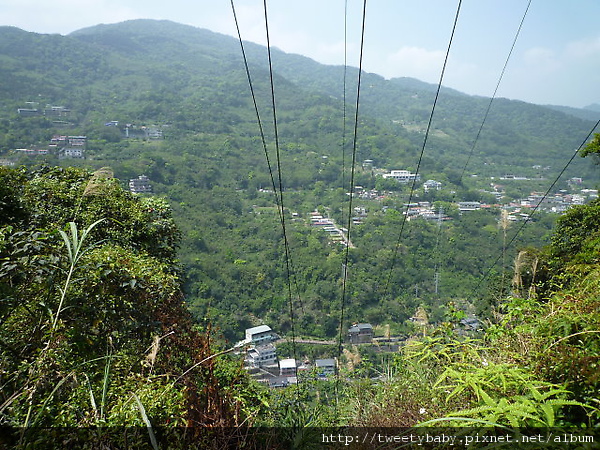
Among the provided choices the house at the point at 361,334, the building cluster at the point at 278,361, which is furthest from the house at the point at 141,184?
the house at the point at 361,334

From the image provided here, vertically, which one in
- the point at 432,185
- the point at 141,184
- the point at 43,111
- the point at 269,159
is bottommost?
the point at 432,185

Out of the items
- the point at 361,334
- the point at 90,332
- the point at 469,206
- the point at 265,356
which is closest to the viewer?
the point at 90,332

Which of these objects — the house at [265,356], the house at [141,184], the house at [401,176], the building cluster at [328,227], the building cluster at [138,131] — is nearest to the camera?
the house at [265,356]

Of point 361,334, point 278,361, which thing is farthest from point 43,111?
point 361,334

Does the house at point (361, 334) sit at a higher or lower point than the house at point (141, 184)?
lower

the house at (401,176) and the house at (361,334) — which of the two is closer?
the house at (361,334)

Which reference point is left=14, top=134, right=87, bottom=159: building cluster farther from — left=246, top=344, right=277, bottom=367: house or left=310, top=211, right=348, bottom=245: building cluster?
left=246, top=344, right=277, bottom=367: house

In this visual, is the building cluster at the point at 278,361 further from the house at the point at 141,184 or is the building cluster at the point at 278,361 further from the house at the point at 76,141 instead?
the house at the point at 76,141

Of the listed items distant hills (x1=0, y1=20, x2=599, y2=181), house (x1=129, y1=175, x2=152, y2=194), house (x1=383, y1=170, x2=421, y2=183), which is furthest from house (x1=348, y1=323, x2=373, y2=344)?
distant hills (x1=0, y1=20, x2=599, y2=181)

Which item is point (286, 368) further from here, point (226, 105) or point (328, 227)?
point (226, 105)
